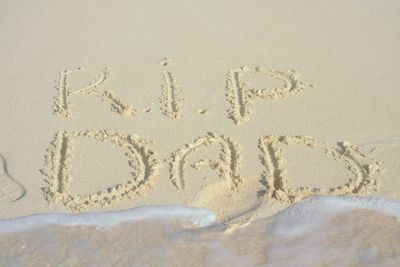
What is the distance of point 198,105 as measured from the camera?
3441 mm

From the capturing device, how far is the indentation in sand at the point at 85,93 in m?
3.36

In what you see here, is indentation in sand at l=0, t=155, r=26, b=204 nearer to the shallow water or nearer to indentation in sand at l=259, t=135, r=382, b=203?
the shallow water

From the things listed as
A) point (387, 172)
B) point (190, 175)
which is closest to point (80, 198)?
point (190, 175)

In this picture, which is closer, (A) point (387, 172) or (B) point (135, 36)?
(A) point (387, 172)

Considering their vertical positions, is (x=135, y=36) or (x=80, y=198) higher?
(x=135, y=36)

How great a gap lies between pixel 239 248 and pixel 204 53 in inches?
66.6

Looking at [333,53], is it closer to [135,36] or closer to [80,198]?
[135,36]

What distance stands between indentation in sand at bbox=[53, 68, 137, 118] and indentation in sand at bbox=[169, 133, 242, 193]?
1.43 feet

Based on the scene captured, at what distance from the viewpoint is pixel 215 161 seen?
3.04 metres

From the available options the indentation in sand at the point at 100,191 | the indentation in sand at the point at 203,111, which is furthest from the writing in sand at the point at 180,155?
the indentation in sand at the point at 203,111

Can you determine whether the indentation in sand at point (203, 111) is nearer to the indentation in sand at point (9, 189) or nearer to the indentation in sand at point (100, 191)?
the indentation in sand at point (100, 191)

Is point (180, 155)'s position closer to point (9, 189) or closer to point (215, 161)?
point (215, 161)

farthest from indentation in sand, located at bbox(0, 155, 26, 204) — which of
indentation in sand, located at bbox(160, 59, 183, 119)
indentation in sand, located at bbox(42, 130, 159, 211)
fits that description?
indentation in sand, located at bbox(160, 59, 183, 119)

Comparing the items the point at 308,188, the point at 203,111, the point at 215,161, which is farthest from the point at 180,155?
the point at 308,188
